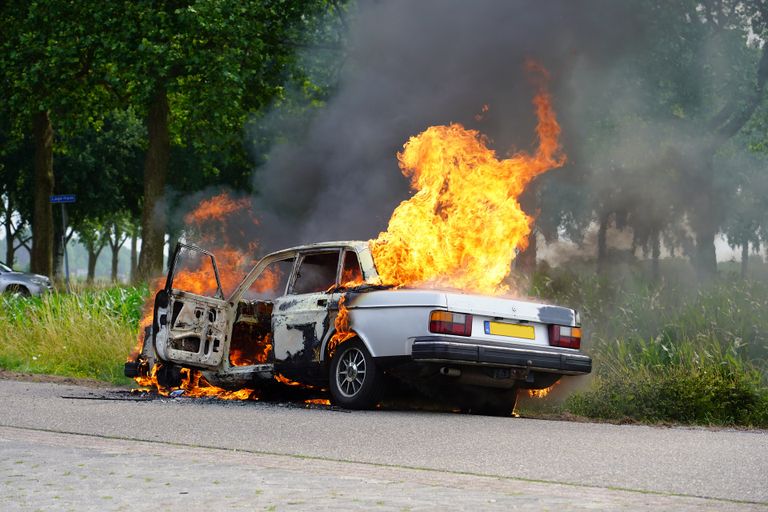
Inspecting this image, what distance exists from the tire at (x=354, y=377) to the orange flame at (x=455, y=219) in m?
0.73

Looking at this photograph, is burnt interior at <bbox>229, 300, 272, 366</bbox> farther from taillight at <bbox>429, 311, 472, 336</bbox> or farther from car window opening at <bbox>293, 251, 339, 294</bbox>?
taillight at <bbox>429, 311, 472, 336</bbox>

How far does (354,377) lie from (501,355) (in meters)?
1.35

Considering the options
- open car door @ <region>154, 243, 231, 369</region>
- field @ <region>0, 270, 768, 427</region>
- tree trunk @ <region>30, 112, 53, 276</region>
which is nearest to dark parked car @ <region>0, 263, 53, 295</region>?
tree trunk @ <region>30, 112, 53, 276</region>

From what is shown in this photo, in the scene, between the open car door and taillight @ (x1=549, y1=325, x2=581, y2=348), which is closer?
taillight @ (x1=549, y1=325, x2=581, y2=348)

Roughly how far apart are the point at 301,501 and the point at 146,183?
22600mm

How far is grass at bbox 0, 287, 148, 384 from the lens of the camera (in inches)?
635

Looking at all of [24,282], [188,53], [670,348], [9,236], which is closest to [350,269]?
[670,348]

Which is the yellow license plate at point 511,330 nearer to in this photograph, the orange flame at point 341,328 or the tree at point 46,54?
the orange flame at point 341,328

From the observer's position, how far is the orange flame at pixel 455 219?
11.5 m

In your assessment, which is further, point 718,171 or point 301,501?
point 718,171

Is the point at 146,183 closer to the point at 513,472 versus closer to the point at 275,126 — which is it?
the point at 275,126

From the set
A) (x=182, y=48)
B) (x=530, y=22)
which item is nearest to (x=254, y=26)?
(x=182, y=48)

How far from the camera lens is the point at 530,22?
1698 centimetres

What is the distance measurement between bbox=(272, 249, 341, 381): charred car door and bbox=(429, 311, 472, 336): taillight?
3.83ft
